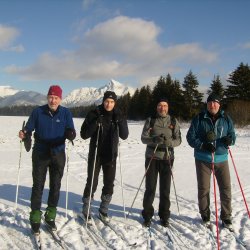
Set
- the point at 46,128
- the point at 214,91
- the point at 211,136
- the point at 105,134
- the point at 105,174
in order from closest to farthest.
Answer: the point at 46,128, the point at 211,136, the point at 105,134, the point at 105,174, the point at 214,91

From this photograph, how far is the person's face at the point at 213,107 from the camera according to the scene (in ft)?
19.3

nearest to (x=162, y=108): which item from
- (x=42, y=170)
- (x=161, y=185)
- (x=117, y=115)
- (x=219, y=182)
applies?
(x=117, y=115)

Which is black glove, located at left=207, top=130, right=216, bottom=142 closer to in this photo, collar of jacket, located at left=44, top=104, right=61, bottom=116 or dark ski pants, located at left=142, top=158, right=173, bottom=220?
dark ski pants, located at left=142, top=158, right=173, bottom=220

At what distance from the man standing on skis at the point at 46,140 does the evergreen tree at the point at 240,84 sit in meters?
38.6

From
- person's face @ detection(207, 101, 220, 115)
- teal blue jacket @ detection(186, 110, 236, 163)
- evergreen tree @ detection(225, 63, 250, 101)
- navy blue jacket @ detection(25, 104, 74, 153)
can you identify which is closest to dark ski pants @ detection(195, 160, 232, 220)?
teal blue jacket @ detection(186, 110, 236, 163)

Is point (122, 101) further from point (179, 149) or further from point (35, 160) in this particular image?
point (35, 160)

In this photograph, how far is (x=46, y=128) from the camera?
5488mm

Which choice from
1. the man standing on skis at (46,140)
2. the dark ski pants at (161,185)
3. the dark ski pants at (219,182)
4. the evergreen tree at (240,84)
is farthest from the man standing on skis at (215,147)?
the evergreen tree at (240,84)

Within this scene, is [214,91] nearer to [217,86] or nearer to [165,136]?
[217,86]

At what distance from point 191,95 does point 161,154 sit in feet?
137

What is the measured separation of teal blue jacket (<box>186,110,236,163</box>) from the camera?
5.86 metres

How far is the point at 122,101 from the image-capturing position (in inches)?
3206

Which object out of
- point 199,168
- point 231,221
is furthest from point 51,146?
point 231,221

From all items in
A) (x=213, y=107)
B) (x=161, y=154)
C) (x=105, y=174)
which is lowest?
(x=105, y=174)
